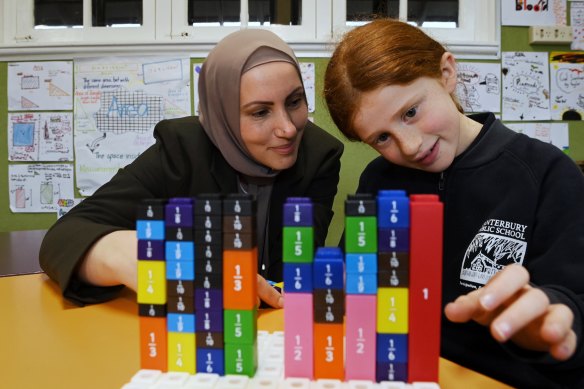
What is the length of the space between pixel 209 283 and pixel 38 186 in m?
1.95

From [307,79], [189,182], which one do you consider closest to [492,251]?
[189,182]

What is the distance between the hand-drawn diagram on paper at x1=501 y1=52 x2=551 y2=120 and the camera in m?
1.99

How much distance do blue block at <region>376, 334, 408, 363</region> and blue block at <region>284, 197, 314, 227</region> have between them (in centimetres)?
16

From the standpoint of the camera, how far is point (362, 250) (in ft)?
1.68

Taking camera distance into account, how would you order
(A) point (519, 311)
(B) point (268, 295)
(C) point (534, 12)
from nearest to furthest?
(A) point (519, 311)
(B) point (268, 295)
(C) point (534, 12)

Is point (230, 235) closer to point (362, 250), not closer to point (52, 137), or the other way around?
point (362, 250)

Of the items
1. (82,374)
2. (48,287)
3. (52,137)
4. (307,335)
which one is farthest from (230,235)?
Result: (52,137)

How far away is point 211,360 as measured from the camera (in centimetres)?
54

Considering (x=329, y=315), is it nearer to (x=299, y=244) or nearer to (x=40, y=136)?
(x=299, y=244)

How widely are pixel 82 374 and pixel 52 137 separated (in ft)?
6.03

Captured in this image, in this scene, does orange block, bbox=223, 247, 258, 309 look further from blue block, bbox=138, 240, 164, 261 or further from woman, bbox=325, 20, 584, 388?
woman, bbox=325, 20, 584, 388

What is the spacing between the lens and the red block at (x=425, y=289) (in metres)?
0.51

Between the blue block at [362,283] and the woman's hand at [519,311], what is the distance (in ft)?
0.34

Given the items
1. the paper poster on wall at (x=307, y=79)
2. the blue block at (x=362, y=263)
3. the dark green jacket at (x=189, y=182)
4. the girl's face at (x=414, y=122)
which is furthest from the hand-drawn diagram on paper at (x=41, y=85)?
the blue block at (x=362, y=263)
